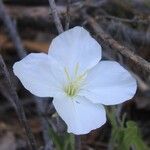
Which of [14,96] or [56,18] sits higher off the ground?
[56,18]

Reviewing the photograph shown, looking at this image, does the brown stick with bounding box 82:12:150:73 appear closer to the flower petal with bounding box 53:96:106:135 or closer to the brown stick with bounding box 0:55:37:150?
the flower petal with bounding box 53:96:106:135

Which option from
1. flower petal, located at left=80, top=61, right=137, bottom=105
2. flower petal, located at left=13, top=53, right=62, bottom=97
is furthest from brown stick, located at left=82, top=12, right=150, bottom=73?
flower petal, located at left=13, top=53, right=62, bottom=97

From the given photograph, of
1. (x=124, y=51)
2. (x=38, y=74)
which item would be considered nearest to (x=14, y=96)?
(x=38, y=74)

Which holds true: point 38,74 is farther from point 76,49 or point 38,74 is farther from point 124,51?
point 124,51

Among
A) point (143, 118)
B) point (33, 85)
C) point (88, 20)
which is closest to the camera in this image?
point (33, 85)

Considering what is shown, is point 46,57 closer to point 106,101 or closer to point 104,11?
point 106,101

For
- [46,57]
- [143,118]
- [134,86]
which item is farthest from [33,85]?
[143,118]
